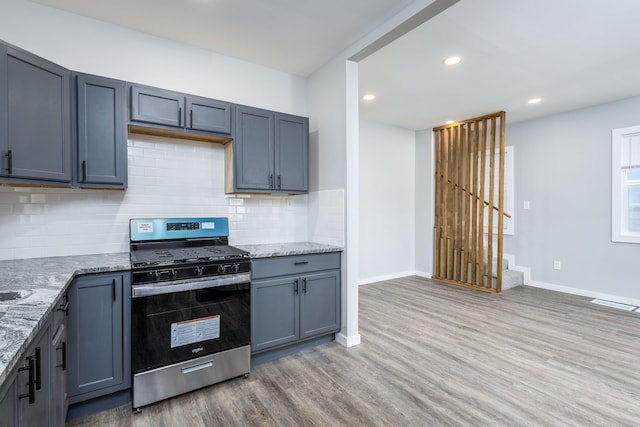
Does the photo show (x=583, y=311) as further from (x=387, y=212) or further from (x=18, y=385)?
(x=18, y=385)

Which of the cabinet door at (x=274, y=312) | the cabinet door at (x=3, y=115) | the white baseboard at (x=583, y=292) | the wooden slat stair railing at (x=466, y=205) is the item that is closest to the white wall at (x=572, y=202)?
the white baseboard at (x=583, y=292)

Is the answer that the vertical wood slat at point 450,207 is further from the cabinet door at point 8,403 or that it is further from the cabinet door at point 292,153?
the cabinet door at point 8,403

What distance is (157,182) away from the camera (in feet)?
8.83

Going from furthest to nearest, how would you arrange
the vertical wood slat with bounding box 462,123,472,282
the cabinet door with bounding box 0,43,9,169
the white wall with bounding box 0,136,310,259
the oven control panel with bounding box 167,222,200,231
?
the vertical wood slat with bounding box 462,123,472,282, the oven control panel with bounding box 167,222,200,231, the white wall with bounding box 0,136,310,259, the cabinet door with bounding box 0,43,9,169

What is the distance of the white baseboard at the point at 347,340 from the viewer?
2.89 m

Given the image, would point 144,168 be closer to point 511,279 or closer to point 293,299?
point 293,299

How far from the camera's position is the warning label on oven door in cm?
209

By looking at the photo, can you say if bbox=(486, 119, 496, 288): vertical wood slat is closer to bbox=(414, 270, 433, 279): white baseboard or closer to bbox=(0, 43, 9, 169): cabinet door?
bbox=(414, 270, 433, 279): white baseboard

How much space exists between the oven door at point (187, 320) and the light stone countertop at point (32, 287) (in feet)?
1.00

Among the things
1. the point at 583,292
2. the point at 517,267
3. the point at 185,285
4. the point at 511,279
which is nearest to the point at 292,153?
the point at 185,285

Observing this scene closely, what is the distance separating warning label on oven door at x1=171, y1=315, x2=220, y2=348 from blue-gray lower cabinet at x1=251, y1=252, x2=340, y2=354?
0.33 meters

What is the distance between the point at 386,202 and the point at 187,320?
4047mm

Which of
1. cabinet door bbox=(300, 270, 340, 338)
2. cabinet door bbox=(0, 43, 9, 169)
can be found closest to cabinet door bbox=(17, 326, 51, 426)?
cabinet door bbox=(0, 43, 9, 169)

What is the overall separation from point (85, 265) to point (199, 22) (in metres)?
1.98
